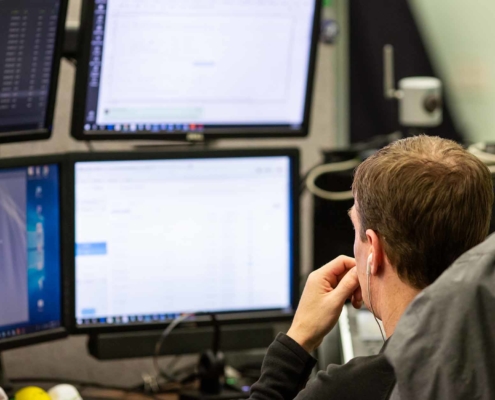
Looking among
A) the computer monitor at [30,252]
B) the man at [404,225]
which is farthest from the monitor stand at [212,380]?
the man at [404,225]

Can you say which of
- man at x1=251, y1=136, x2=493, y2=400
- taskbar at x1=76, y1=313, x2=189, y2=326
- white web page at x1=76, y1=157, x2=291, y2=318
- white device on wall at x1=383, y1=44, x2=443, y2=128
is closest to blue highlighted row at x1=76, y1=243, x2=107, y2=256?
white web page at x1=76, y1=157, x2=291, y2=318

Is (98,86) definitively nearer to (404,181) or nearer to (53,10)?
(53,10)

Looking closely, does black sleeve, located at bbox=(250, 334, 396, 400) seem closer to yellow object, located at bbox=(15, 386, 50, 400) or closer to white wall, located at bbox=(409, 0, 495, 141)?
yellow object, located at bbox=(15, 386, 50, 400)

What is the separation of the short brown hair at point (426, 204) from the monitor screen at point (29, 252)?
2.04 ft

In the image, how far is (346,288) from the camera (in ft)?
3.79

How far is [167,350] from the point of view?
1576mm

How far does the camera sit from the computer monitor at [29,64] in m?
A: 1.34

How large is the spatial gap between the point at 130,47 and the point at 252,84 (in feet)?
0.74

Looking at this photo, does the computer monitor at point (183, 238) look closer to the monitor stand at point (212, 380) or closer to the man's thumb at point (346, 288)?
the monitor stand at point (212, 380)

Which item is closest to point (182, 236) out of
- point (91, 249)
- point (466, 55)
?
point (91, 249)

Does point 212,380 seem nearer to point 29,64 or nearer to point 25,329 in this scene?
point 25,329

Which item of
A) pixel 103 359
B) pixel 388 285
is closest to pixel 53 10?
pixel 103 359

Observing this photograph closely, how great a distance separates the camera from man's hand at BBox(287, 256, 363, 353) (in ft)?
3.75

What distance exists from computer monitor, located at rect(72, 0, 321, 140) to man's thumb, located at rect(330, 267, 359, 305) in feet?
1.61
